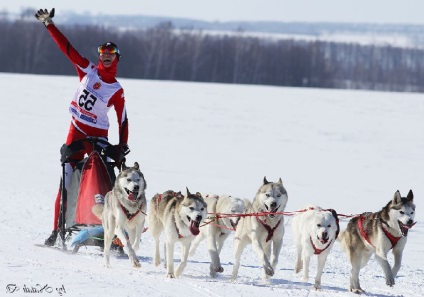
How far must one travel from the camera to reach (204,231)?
5.89 meters

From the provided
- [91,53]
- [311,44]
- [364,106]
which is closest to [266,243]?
[364,106]

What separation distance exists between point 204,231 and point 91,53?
49003 millimetres

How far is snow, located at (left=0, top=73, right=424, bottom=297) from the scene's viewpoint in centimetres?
533

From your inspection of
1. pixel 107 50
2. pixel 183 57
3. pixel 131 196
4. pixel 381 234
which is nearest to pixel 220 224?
pixel 131 196

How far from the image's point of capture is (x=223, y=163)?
14.7 meters

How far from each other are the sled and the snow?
24cm

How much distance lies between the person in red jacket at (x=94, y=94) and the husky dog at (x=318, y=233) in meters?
1.42

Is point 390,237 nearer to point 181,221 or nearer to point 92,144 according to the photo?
point 181,221

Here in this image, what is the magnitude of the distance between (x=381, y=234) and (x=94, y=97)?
216 cm

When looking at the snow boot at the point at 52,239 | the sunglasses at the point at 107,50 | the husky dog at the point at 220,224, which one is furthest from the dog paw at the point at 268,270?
the sunglasses at the point at 107,50

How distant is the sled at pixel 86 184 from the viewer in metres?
6.14

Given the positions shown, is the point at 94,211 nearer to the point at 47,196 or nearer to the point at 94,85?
the point at 94,85

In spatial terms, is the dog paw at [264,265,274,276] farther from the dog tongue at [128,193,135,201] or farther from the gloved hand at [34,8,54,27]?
the gloved hand at [34,8,54,27]

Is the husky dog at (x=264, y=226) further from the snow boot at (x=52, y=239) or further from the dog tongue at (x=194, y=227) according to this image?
the snow boot at (x=52, y=239)
